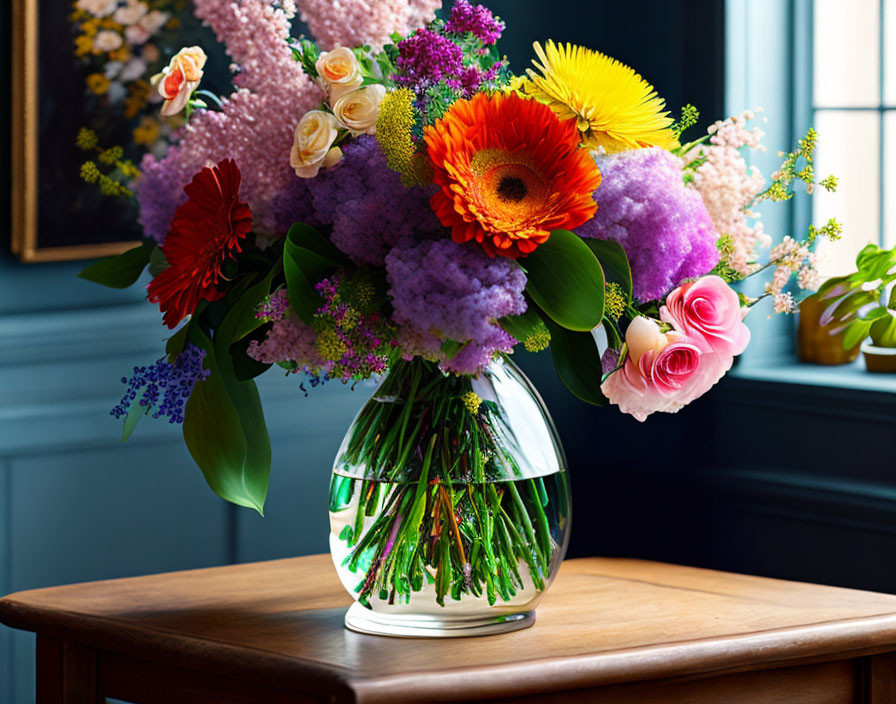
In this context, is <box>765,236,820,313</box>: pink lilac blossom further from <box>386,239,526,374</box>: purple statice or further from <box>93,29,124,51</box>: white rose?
<box>93,29,124,51</box>: white rose

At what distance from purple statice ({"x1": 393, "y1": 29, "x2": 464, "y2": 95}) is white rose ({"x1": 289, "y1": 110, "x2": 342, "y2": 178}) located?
0.28 feet

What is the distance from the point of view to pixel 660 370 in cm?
122

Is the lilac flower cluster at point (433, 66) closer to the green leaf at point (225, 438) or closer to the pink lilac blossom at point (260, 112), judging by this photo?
the pink lilac blossom at point (260, 112)

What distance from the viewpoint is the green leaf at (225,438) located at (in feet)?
4.14

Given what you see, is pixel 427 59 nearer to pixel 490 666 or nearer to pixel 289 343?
pixel 289 343

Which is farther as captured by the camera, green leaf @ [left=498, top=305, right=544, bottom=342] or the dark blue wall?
the dark blue wall

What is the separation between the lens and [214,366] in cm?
126

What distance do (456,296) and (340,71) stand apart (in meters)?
0.26

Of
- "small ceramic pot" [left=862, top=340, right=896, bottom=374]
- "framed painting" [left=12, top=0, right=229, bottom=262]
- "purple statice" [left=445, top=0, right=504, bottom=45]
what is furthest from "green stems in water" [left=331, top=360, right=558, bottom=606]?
"small ceramic pot" [left=862, top=340, right=896, bottom=374]

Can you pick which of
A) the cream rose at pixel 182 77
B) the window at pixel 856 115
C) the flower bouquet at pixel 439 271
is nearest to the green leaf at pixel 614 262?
the flower bouquet at pixel 439 271

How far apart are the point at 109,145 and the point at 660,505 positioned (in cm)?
125

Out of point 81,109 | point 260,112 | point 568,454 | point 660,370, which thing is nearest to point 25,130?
point 81,109

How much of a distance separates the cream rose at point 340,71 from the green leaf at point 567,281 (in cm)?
24

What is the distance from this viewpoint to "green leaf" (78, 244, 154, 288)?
1.42 meters
